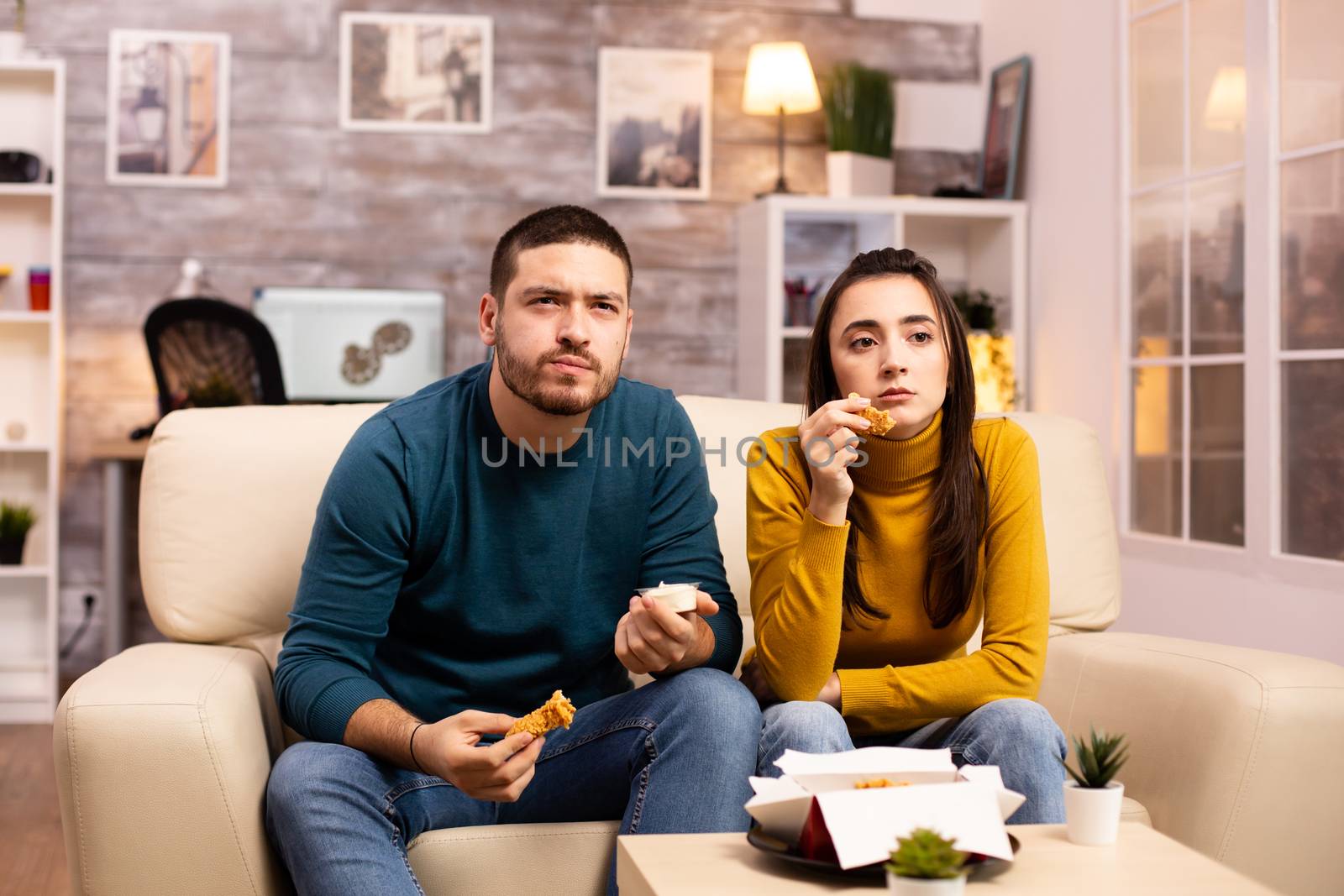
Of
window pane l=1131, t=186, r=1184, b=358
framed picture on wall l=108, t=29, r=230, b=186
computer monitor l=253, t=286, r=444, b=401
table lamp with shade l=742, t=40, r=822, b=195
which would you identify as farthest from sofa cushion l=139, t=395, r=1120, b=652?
table lamp with shade l=742, t=40, r=822, b=195

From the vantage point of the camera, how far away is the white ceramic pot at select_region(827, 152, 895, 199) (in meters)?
4.51

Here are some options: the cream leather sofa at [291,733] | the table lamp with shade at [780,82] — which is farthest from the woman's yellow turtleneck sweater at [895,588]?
the table lamp with shade at [780,82]

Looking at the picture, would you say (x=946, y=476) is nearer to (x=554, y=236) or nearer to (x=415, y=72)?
(x=554, y=236)

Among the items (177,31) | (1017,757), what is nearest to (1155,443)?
(1017,757)

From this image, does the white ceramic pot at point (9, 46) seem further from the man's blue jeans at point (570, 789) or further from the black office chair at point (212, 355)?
the man's blue jeans at point (570, 789)

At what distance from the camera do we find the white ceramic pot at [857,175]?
451 centimetres

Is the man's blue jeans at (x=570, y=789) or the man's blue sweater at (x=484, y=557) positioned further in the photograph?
the man's blue sweater at (x=484, y=557)

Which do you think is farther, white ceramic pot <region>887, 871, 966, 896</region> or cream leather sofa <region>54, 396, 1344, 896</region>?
cream leather sofa <region>54, 396, 1344, 896</region>

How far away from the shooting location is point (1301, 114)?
3070mm

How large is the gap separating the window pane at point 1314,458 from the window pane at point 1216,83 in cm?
65

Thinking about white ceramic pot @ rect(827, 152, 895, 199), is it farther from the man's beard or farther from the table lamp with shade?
the man's beard

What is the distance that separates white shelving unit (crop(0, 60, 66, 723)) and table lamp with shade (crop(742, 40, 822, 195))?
7.68 ft

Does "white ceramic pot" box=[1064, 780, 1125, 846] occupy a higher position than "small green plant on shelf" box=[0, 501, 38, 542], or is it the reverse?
"small green plant on shelf" box=[0, 501, 38, 542]

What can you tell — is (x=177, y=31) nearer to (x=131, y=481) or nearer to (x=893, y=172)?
(x=131, y=481)
